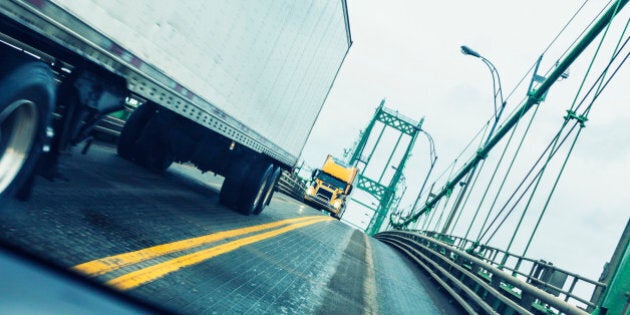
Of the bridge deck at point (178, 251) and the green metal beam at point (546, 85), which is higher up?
the green metal beam at point (546, 85)

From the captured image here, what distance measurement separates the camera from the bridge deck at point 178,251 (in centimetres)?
422

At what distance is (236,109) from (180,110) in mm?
2146

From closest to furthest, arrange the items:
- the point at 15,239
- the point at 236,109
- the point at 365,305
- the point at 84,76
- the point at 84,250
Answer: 1. the point at 15,239
2. the point at 84,250
3. the point at 84,76
4. the point at 365,305
5. the point at 236,109

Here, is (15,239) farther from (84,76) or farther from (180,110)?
(180,110)

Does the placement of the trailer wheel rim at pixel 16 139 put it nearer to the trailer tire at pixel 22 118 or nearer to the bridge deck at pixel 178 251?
the trailer tire at pixel 22 118

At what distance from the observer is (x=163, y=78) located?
5547 mm

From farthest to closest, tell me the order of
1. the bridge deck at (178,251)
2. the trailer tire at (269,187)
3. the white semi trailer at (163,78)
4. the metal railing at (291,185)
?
the metal railing at (291,185)
the trailer tire at (269,187)
the bridge deck at (178,251)
the white semi trailer at (163,78)

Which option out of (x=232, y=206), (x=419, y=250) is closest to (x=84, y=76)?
(x=232, y=206)

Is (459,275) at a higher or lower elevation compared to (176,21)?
lower

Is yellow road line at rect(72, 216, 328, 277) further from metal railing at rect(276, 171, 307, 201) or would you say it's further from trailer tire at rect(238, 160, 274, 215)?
metal railing at rect(276, 171, 307, 201)

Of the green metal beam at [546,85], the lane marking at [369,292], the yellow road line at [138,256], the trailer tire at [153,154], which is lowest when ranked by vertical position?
the yellow road line at [138,256]

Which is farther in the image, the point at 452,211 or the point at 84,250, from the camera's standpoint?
the point at 452,211

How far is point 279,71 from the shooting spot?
9859mm

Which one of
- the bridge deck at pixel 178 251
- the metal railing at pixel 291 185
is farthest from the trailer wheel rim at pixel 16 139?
the metal railing at pixel 291 185
